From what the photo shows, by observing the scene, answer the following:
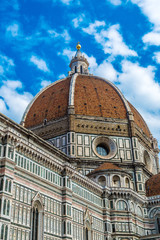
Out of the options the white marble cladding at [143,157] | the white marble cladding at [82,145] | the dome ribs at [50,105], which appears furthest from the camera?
the dome ribs at [50,105]

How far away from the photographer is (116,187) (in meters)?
49.4

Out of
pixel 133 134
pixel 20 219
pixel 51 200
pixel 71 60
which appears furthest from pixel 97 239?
pixel 71 60

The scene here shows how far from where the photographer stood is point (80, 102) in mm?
64188

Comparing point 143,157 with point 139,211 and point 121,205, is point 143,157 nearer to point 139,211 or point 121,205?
point 139,211

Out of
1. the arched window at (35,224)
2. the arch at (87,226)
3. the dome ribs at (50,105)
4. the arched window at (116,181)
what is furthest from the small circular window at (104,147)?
the arched window at (35,224)

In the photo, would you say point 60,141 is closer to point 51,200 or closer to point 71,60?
point 51,200

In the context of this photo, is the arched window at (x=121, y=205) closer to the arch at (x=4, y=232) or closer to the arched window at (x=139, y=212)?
the arched window at (x=139, y=212)

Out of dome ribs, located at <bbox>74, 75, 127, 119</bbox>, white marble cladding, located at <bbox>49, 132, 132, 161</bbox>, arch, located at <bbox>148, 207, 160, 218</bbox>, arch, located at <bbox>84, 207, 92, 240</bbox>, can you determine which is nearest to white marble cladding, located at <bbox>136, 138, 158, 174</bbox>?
white marble cladding, located at <bbox>49, 132, 132, 161</bbox>

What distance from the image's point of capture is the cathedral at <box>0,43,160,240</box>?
32.1m

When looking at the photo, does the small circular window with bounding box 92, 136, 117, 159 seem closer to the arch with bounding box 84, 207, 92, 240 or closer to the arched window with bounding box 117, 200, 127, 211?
the arched window with bounding box 117, 200, 127, 211

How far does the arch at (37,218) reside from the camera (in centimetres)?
3271

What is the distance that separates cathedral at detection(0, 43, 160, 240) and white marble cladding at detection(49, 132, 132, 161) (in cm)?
18

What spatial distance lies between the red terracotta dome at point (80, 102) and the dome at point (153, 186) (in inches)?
539

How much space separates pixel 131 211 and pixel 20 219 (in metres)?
23.4
